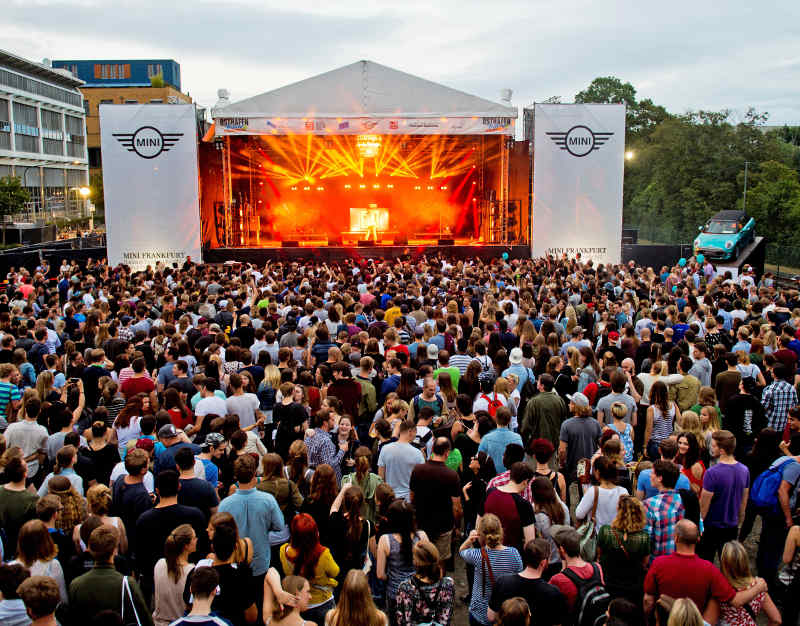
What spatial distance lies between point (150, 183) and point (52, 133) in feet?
133

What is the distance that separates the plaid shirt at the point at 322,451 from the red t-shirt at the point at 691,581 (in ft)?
7.68

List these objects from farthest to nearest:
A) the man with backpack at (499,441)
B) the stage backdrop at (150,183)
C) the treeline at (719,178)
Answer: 1. the treeline at (719,178)
2. the stage backdrop at (150,183)
3. the man with backpack at (499,441)

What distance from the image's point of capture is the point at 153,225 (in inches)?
792

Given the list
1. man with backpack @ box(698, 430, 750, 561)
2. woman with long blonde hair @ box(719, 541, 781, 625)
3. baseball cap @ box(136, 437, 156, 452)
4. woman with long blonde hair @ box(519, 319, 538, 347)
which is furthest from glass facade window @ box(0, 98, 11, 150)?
woman with long blonde hair @ box(719, 541, 781, 625)

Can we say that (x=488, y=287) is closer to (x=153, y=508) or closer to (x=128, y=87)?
(x=153, y=508)

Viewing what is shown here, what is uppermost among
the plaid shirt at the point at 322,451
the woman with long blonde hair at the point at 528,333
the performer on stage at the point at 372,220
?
the performer on stage at the point at 372,220

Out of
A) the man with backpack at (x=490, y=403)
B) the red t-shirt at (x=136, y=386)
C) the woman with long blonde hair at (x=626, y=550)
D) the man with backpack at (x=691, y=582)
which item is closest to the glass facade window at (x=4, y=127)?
the red t-shirt at (x=136, y=386)

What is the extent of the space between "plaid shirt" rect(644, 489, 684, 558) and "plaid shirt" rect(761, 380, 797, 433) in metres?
2.76

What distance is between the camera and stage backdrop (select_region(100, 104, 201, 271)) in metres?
19.7

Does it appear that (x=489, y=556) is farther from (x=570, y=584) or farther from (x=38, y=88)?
(x=38, y=88)

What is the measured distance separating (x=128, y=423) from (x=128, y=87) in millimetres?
70140

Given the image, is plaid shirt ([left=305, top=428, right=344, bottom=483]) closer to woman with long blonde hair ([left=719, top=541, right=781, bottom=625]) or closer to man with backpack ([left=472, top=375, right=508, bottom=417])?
man with backpack ([left=472, top=375, right=508, bottom=417])

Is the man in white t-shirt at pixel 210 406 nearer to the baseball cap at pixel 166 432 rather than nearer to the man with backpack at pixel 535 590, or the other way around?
the baseball cap at pixel 166 432

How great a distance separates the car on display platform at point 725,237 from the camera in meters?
23.0
